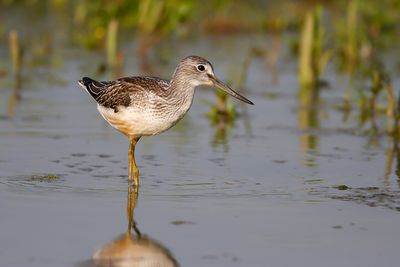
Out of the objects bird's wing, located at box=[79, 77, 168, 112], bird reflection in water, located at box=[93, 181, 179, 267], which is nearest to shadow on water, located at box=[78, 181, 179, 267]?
bird reflection in water, located at box=[93, 181, 179, 267]

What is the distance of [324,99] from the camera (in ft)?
48.7

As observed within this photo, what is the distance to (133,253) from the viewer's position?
7.37 m

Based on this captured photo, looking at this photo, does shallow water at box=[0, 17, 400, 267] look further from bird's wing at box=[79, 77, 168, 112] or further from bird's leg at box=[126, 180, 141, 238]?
bird's wing at box=[79, 77, 168, 112]

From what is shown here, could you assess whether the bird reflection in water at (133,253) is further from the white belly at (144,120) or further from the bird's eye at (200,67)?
the bird's eye at (200,67)

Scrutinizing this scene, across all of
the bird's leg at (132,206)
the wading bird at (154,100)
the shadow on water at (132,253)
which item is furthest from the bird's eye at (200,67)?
the shadow on water at (132,253)

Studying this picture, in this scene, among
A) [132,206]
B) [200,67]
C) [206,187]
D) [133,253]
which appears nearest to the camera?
[133,253]

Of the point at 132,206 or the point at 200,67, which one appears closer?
the point at 132,206

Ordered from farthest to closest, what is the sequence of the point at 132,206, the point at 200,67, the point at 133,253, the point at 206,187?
the point at 200,67
the point at 206,187
the point at 132,206
the point at 133,253

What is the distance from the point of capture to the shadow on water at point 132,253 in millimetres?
7129

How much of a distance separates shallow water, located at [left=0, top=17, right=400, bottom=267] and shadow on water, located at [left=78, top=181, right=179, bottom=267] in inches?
2.6

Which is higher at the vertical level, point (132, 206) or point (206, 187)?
point (206, 187)

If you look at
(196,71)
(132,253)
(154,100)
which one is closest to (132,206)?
(154,100)

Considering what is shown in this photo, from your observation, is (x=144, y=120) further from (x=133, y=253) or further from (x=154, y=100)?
(x=133, y=253)

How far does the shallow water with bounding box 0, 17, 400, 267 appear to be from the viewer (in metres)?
7.52
